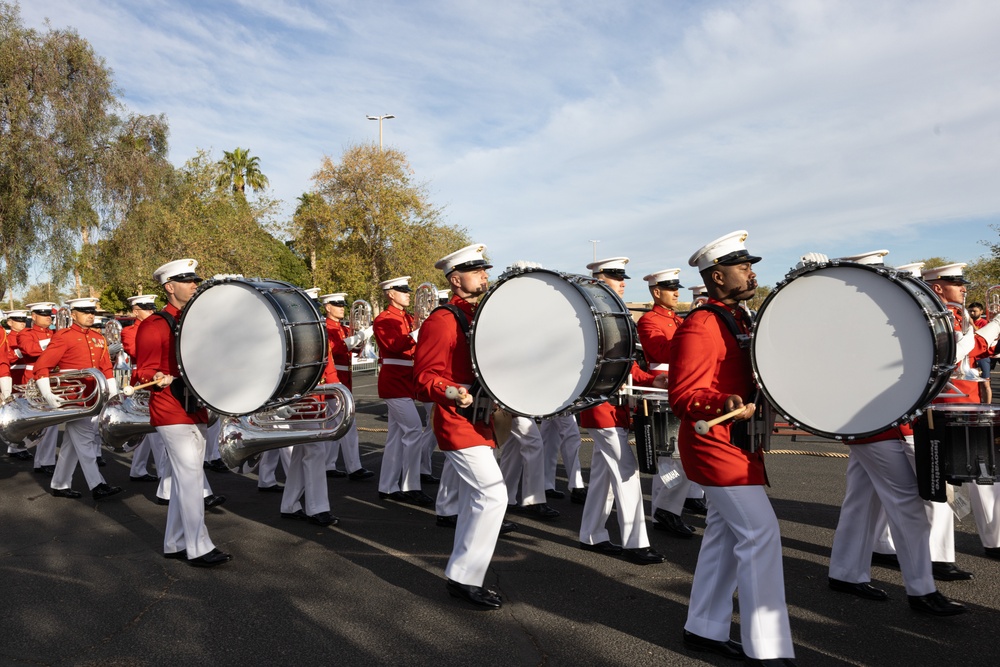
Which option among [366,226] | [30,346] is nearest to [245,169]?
[366,226]

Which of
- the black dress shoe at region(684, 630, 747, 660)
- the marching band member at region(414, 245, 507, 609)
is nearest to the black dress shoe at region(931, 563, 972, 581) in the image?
the black dress shoe at region(684, 630, 747, 660)

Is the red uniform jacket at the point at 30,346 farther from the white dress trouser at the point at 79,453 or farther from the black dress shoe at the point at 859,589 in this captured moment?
the black dress shoe at the point at 859,589

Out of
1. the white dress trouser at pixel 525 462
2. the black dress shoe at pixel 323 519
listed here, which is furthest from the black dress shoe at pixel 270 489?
the white dress trouser at pixel 525 462

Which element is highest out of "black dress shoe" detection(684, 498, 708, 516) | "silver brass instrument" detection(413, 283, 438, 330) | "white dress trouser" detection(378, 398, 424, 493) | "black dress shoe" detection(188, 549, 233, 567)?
"silver brass instrument" detection(413, 283, 438, 330)

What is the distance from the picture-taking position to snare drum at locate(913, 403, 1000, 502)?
3807mm

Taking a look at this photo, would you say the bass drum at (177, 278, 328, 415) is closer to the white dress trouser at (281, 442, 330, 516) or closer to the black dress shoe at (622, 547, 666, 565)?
the white dress trouser at (281, 442, 330, 516)

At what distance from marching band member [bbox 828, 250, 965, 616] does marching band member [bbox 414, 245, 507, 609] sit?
196cm

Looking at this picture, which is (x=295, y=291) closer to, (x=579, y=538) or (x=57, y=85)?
(x=579, y=538)

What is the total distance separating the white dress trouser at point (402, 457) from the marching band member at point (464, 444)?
263cm

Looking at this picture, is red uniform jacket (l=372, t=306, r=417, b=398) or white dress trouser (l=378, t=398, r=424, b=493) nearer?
white dress trouser (l=378, t=398, r=424, b=493)

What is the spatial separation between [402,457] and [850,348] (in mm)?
4740

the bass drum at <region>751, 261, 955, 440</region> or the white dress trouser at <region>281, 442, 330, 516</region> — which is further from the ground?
the bass drum at <region>751, 261, 955, 440</region>

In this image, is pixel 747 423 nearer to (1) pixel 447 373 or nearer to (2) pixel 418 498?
(1) pixel 447 373

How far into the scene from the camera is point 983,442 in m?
3.82
